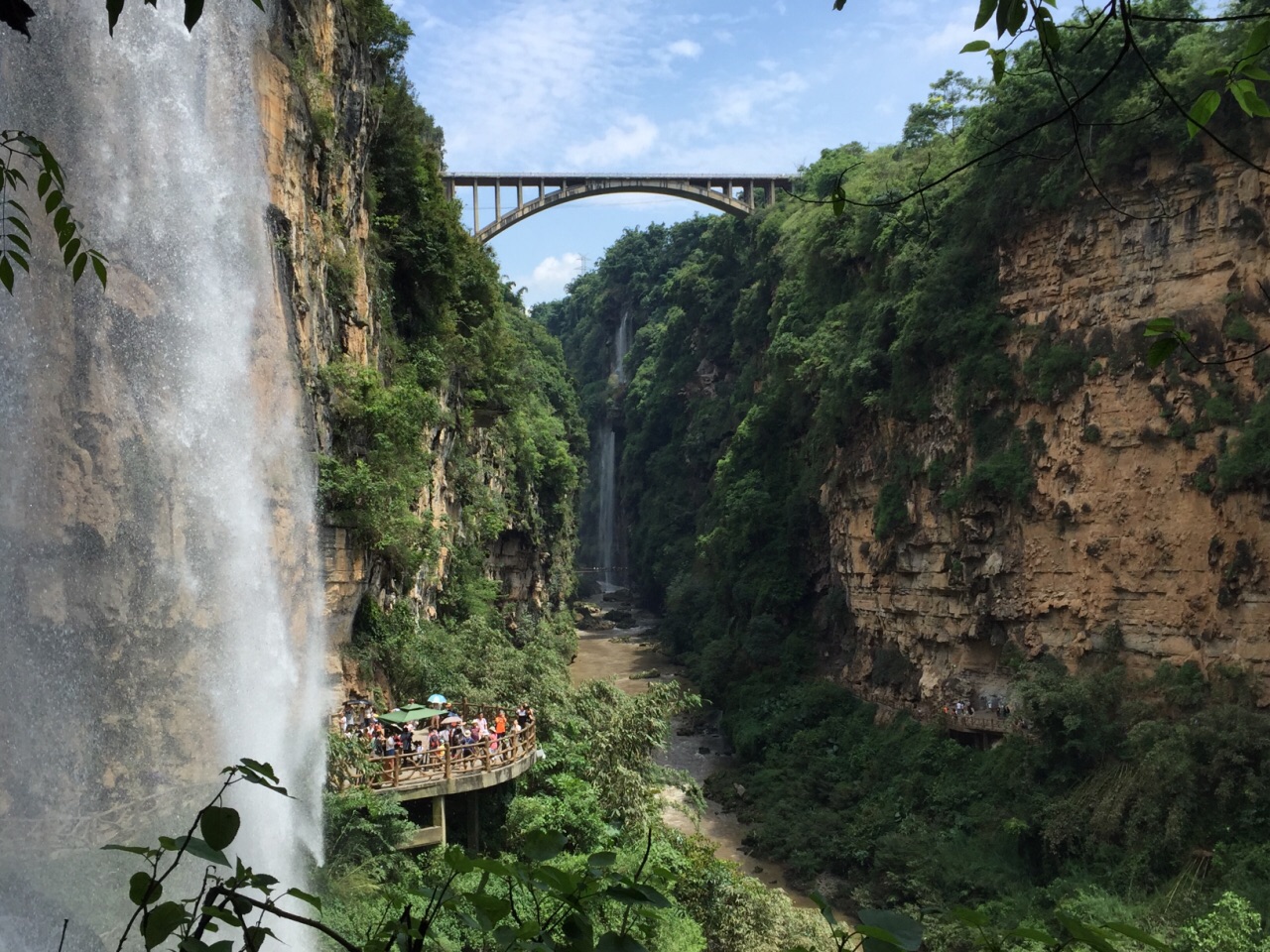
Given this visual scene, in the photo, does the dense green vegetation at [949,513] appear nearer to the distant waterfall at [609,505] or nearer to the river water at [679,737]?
the river water at [679,737]

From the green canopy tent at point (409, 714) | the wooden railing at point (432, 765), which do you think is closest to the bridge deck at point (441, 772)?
the wooden railing at point (432, 765)

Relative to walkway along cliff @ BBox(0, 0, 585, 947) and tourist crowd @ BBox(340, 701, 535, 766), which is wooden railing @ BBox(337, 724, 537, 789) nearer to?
tourist crowd @ BBox(340, 701, 535, 766)

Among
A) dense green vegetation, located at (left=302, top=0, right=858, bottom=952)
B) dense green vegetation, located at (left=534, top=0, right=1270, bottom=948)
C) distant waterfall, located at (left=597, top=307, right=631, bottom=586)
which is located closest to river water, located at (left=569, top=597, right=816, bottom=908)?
dense green vegetation, located at (left=534, top=0, right=1270, bottom=948)

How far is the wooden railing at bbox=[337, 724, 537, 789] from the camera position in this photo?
1245 centimetres

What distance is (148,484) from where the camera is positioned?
36.1 feet

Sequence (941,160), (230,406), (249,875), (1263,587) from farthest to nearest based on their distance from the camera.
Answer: (941,160) → (1263,587) → (230,406) → (249,875)

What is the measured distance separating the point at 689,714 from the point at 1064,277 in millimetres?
17006

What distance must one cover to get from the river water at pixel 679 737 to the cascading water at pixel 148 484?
7154 millimetres

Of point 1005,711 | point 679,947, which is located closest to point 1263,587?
point 1005,711

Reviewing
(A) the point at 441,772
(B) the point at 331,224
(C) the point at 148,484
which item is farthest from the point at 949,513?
(C) the point at 148,484

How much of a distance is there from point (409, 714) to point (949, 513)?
15.1m

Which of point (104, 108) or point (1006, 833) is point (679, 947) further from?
point (104, 108)

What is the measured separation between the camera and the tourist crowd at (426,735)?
1324cm

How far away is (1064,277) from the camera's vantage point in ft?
72.9
